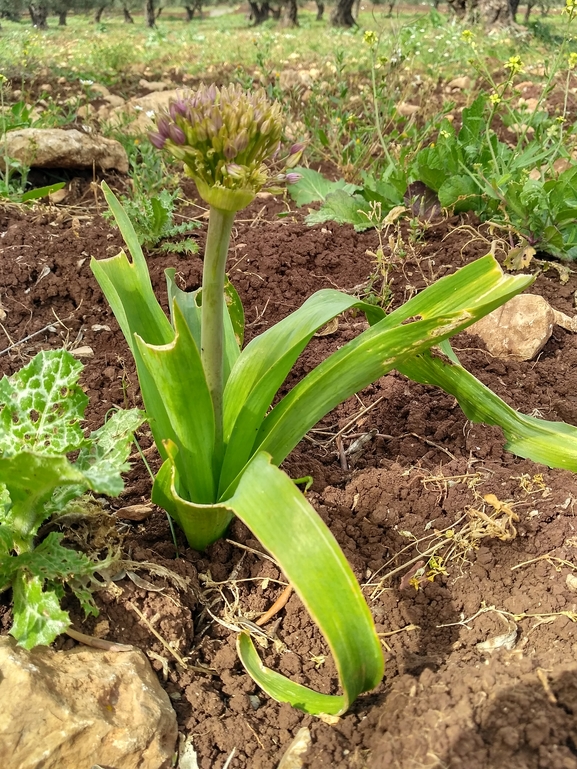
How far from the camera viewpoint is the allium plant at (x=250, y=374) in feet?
3.38

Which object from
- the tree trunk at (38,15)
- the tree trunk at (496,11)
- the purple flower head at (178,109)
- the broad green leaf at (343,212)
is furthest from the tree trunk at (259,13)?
the purple flower head at (178,109)

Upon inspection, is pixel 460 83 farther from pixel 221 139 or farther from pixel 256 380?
pixel 221 139

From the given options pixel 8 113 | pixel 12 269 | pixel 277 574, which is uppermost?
pixel 8 113

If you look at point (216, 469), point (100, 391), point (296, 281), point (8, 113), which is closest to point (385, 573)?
point (216, 469)

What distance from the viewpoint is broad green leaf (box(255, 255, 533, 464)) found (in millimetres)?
1334

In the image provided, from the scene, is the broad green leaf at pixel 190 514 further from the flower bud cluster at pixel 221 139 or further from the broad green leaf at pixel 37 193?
the broad green leaf at pixel 37 193

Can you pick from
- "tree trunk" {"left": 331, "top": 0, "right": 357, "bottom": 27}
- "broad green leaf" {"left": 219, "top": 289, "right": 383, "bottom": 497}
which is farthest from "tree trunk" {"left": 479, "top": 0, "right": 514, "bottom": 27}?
"broad green leaf" {"left": 219, "top": 289, "right": 383, "bottom": 497}

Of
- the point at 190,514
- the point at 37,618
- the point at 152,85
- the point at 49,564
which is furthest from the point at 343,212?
the point at 152,85

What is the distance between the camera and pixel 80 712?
45.5 inches

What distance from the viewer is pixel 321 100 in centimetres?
454

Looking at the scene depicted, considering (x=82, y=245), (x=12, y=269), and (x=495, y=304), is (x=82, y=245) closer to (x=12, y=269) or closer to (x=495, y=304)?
(x=12, y=269)

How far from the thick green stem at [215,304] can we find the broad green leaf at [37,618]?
1.61 ft

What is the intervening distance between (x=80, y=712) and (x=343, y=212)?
8.48 feet

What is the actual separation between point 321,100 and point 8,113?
229 cm
